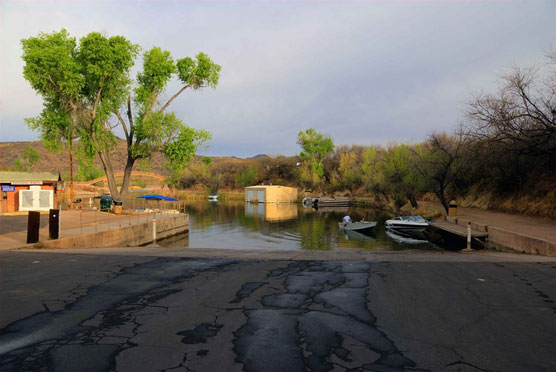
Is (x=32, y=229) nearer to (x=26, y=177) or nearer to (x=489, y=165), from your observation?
(x=26, y=177)

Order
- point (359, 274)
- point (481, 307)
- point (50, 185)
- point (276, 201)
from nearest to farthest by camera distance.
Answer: point (481, 307) → point (359, 274) → point (50, 185) → point (276, 201)

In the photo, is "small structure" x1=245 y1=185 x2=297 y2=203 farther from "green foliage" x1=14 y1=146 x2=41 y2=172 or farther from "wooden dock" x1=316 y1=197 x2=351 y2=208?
"green foliage" x1=14 y1=146 x2=41 y2=172

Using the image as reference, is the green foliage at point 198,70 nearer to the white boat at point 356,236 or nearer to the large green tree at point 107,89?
the large green tree at point 107,89

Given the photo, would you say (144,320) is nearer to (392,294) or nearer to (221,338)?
(221,338)

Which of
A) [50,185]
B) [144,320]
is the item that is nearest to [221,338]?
[144,320]

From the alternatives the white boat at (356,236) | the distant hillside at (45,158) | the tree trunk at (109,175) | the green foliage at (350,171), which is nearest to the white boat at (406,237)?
the white boat at (356,236)

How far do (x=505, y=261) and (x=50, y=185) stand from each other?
36699 mm

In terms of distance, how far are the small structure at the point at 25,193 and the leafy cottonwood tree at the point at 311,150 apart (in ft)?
263

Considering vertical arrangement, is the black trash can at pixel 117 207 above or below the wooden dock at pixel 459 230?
above

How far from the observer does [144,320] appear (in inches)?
265

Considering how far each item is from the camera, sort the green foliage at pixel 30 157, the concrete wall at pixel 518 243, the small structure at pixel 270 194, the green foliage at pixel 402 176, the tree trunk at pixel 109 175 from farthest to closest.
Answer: the small structure at pixel 270 194 < the green foliage at pixel 30 157 < the green foliage at pixel 402 176 < the tree trunk at pixel 109 175 < the concrete wall at pixel 518 243

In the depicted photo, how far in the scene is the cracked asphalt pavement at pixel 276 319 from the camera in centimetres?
507

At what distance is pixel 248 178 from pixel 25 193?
9750 cm

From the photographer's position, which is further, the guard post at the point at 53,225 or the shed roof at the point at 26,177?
the shed roof at the point at 26,177
